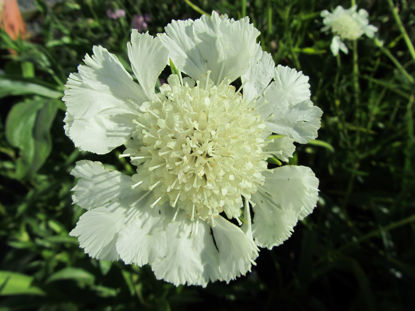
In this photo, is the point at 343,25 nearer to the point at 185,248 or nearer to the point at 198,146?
the point at 198,146

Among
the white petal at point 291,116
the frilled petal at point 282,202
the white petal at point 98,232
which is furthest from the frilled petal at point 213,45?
the white petal at point 98,232

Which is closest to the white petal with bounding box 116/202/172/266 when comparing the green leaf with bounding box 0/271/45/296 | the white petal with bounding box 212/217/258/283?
the white petal with bounding box 212/217/258/283

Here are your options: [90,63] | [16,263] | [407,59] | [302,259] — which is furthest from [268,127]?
[16,263]

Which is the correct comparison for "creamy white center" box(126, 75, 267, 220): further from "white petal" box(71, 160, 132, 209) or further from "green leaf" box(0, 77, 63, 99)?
"green leaf" box(0, 77, 63, 99)

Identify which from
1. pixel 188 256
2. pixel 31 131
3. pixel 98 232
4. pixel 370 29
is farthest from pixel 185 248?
pixel 370 29

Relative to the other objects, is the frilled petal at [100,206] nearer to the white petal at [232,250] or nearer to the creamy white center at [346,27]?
the white petal at [232,250]

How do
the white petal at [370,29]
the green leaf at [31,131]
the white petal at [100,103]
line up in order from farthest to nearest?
the white petal at [370,29] < the green leaf at [31,131] < the white petal at [100,103]
